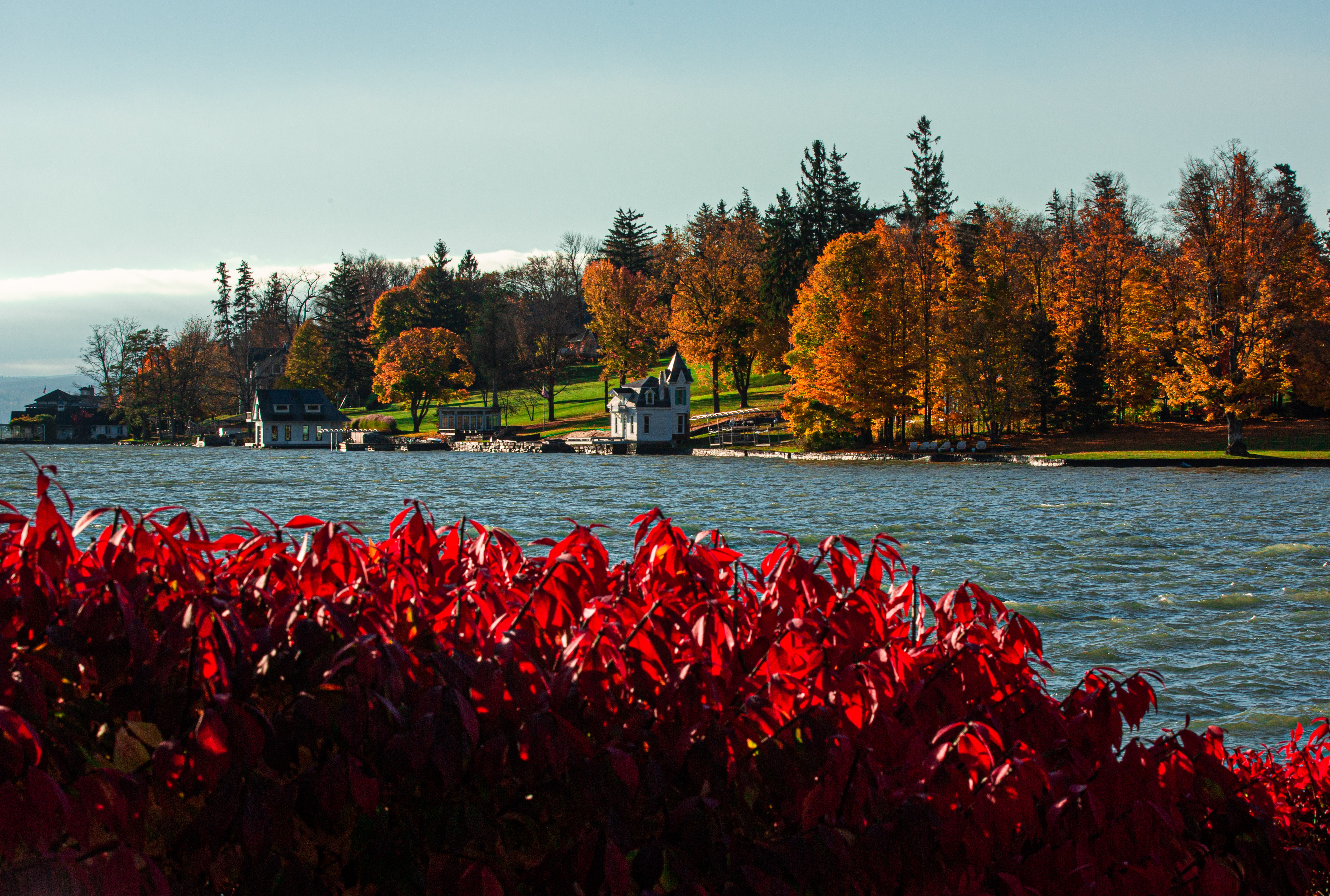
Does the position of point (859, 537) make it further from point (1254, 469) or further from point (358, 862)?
point (1254, 469)

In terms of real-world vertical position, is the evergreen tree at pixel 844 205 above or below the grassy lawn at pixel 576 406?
above

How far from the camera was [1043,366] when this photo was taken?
60594 mm

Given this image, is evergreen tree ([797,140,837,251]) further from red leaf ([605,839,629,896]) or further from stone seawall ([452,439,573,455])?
red leaf ([605,839,629,896])

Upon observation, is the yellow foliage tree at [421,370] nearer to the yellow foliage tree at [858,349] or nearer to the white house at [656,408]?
the white house at [656,408]

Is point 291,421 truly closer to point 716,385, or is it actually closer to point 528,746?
point 716,385

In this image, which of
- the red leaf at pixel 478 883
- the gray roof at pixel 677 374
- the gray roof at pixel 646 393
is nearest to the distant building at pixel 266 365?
the gray roof at pixel 646 393

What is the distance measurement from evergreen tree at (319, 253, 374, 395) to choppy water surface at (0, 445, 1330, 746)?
57640mm

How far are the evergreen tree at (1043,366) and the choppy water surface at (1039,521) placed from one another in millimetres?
11297

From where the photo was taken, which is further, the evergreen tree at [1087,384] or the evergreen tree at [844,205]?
the evergreen tree at [844,205]

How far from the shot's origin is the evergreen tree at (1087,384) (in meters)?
60.3

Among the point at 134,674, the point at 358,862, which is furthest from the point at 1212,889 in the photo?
the point at 134,674

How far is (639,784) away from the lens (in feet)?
9.54

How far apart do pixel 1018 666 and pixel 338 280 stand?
12776cm

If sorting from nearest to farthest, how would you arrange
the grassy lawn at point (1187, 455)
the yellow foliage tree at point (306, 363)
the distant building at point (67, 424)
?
the grassy lawn at point (1187, 455)
the yellow foliage tree at point (306, 363)
the distant building at point (67, 424)
